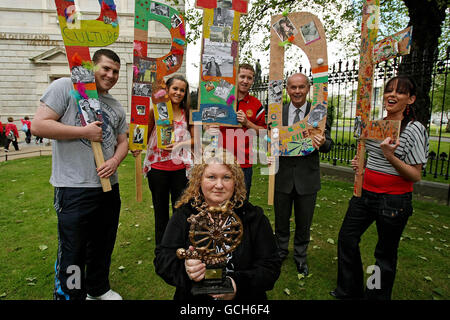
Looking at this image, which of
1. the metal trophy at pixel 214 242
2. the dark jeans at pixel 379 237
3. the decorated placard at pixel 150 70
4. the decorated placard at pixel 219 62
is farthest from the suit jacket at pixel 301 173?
the metal trophy at pixel 214 242

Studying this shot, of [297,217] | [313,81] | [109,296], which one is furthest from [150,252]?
[313,81]

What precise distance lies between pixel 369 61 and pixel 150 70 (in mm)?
1952

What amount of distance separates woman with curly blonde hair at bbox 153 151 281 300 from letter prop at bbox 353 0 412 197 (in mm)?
1219

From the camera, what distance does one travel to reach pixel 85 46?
2.12m

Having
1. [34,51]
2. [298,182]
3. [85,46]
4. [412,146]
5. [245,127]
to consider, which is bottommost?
[298,182]

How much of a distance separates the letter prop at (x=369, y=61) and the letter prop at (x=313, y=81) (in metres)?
0.32

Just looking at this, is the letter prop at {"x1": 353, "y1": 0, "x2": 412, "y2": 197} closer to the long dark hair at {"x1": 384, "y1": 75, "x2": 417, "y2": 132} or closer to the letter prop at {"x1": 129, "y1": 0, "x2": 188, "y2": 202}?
the long dark hair at {"x1": 384, "y1": 75, "x2": 417, "y2": 132}

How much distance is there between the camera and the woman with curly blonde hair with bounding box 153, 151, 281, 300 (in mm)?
1670

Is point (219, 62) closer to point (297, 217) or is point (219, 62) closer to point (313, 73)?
point (313, 73)

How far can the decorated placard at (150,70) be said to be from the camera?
242cm

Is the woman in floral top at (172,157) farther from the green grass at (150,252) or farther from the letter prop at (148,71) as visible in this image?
the green grass at (150,252)

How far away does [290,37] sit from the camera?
266 cm

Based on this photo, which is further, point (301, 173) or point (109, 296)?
point (301, 173)

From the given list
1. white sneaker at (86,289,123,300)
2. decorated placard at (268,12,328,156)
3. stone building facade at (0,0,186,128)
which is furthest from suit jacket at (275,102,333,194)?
stone building facade at (0,0,186,128)
